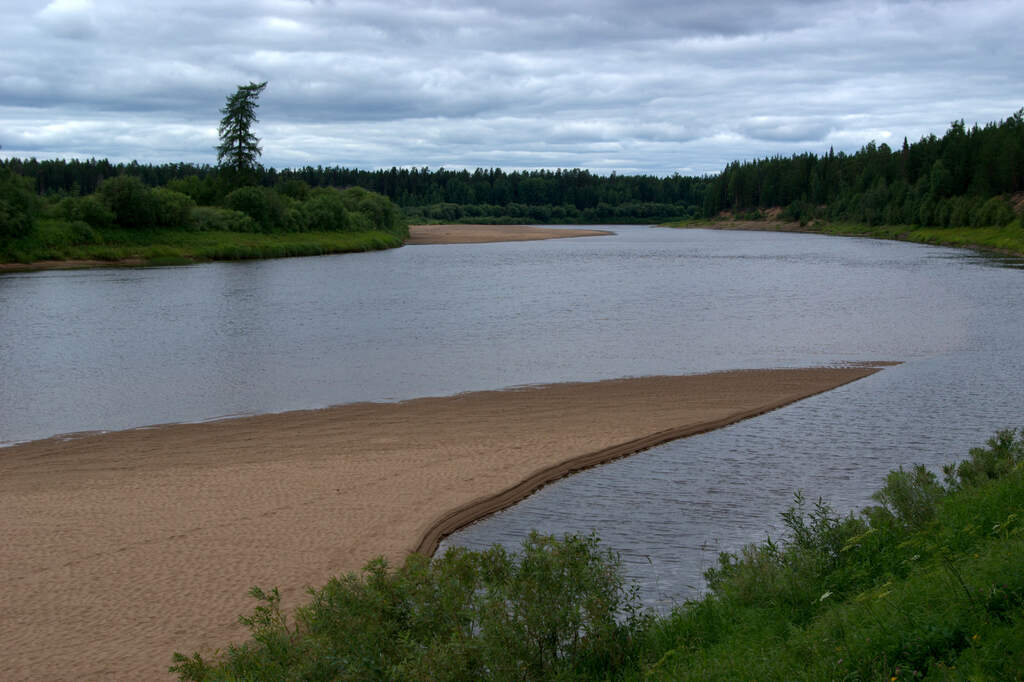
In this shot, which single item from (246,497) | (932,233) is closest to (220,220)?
(246,497)

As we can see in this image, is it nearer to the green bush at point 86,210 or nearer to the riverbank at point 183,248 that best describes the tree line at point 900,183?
the riverbank at point 183,248

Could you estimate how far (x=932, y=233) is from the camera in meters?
90.7

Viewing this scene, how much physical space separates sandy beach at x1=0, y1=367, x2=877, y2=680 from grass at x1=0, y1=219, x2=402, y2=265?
52.2 meters

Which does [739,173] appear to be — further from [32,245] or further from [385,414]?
[385,414]

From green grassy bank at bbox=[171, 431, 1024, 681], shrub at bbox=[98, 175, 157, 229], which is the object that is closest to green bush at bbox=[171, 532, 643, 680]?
green grassy bank at bbox=[171, 431, 1024, 681]

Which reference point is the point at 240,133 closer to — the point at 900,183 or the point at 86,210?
the point at 86,210

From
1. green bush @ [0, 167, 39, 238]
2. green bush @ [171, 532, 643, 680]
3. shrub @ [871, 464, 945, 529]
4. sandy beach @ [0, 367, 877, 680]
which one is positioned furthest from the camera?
green bush @ [0, 167, 39, 238]

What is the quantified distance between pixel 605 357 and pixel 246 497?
1364 cm

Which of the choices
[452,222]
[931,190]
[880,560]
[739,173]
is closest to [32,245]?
[880,560]

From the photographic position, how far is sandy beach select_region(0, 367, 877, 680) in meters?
8.65

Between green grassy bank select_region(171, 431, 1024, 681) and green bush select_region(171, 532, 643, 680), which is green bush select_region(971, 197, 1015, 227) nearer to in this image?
A: green grassy bank select_region(171, 431, 1024, 681)

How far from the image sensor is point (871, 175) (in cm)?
12556

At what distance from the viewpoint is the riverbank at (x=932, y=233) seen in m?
71.2

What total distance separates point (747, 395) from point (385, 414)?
783cm
